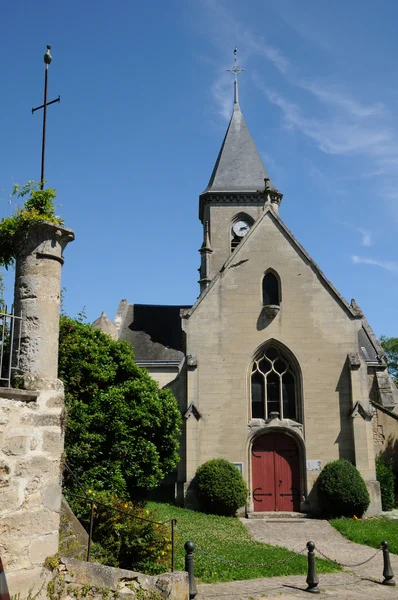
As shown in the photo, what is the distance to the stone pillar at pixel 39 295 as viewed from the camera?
7.11 meters

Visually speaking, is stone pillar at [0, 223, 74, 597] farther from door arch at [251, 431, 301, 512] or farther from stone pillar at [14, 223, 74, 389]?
door arch at [251, 431, 301, 512]

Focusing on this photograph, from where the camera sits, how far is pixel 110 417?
17.6 m

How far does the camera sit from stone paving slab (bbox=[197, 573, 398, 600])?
1011cm

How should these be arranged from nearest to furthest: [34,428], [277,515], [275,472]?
[34,428] → [277,515] → [275,472]

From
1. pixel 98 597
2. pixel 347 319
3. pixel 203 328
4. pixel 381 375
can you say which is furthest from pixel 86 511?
pixel 381 375

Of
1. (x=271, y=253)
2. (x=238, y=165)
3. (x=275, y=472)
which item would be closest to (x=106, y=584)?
(x=275, y=472)

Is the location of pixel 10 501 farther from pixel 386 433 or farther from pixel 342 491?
pixel 386 433

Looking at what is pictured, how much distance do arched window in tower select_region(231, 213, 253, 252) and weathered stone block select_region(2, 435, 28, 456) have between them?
30131 mm

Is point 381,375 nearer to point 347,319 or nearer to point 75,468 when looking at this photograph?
point 347,319

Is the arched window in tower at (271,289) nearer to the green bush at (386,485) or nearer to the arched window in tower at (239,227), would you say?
the green bush at (386,485)

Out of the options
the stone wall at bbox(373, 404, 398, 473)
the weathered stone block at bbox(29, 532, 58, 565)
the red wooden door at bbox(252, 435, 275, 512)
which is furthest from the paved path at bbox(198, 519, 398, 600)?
the stone wall at bbox(373, 404, 398, 473)

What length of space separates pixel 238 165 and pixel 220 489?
77.2ft

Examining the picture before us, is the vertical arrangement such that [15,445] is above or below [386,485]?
above

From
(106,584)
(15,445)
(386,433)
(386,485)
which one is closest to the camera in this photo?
(15,445)
